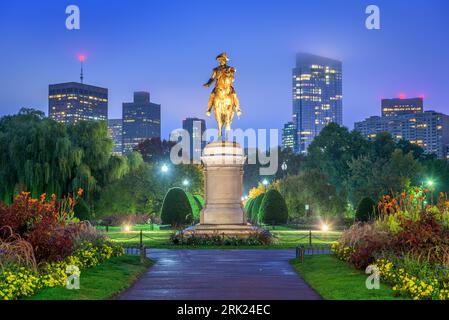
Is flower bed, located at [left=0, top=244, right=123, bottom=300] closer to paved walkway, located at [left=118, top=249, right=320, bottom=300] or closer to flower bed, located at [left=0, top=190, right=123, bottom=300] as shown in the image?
flower bed, located at [left=0, top=190, right=123, bottom=300]

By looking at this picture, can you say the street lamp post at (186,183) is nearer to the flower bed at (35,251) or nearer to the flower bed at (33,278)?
the flower bed at (35,251)

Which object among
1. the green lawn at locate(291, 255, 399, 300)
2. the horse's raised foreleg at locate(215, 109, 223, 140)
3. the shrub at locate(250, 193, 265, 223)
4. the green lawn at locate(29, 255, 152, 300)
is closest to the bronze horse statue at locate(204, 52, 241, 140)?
the horse's raised foreleg at locate(215, 109, 223, 140)

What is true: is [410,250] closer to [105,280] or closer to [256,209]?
[105,280]

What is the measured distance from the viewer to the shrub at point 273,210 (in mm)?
64125

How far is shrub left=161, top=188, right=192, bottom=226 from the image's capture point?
58188mm

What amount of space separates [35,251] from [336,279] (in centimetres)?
826

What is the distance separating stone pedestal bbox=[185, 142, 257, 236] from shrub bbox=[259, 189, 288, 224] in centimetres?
2389

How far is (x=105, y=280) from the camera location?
2028cm

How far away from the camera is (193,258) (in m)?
29.8

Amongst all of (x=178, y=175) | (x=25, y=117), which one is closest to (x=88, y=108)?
(x=178, y=175)

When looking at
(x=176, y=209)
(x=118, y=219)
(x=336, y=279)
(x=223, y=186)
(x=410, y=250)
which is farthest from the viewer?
(x=118, y=219)

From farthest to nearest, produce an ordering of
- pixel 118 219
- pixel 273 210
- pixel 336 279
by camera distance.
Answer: pixel 118 219, pixel 273 210, pixel 336 279

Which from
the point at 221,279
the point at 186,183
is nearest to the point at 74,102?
the point at 186,183
